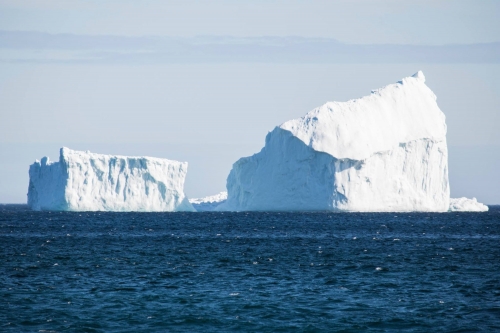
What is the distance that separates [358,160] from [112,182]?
71.6ft

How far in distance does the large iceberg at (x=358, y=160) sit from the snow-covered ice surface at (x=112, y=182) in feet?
22.0

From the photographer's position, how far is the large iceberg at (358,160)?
209 feet

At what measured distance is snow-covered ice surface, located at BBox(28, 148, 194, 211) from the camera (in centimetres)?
6450

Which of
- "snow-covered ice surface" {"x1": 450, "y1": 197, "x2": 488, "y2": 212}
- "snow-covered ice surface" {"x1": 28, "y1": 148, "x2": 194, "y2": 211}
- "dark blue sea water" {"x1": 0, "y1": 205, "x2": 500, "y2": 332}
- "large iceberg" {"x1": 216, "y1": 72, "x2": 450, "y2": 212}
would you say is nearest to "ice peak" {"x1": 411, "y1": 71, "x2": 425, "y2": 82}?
"large iceberg" {"x1": 216, "y1": 72, "x2": 450, "y2": 212}

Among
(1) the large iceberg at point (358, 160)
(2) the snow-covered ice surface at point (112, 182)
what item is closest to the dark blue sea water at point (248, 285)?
(1) the large iceberg at point (358, 160)

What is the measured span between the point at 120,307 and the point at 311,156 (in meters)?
46.3

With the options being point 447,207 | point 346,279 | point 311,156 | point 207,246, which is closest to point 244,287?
point 346,279

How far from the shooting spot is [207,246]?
3491 centimetres

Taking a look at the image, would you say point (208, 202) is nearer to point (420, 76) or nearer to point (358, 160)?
point (420, 76)

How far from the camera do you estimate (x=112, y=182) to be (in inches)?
2603

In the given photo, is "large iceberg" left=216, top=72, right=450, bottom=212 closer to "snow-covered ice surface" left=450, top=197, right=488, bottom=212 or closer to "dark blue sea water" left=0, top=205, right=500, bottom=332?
"snow-covered ice surface" left=450, top=197, right=488, bottom=212

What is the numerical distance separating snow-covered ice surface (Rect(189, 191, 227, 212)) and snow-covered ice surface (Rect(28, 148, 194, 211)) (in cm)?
2281

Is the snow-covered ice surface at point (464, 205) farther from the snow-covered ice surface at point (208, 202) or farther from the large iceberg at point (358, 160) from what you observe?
the snow-covered ice surface at point (208, 202)

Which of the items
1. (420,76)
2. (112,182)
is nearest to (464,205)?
(420,76)
